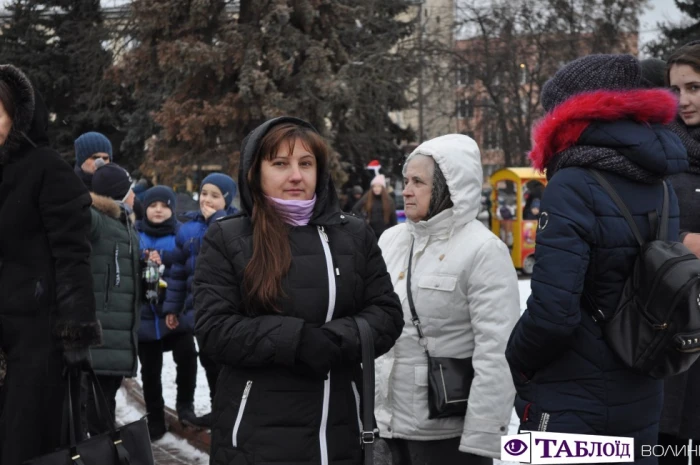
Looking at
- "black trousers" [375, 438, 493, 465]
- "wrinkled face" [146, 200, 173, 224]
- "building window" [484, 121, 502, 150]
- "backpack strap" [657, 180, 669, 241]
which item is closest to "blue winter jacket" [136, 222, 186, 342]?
"wrinkled face" [146, 200, 173, 224]

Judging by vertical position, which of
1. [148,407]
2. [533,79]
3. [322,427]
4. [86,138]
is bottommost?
[148,407]

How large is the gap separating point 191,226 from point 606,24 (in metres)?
26.7

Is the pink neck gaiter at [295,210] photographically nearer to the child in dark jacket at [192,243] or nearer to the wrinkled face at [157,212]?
the child in dark jacket at [192,243]

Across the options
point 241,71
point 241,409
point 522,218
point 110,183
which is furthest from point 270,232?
point 241,71

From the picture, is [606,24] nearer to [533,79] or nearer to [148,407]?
[533,79]

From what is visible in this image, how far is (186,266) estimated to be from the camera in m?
7.02

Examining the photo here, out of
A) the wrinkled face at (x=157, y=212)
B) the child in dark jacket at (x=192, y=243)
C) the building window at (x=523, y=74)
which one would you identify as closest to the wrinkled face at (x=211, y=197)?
the child in dark jacket at (x=192, y=243)

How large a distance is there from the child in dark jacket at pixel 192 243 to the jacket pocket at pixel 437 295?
3155 mm

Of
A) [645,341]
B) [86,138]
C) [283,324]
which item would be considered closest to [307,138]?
[283,324]

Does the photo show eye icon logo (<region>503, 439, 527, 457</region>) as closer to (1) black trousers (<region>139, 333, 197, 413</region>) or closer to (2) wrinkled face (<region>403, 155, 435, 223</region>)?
(2) wrinkled face (<region>403, 155, 435, 223</region>)

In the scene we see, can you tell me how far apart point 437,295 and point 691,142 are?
1299mm

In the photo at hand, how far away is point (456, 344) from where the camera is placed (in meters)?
4.02

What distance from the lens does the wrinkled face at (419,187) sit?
4.18 m

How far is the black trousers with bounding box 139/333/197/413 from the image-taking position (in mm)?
7168
